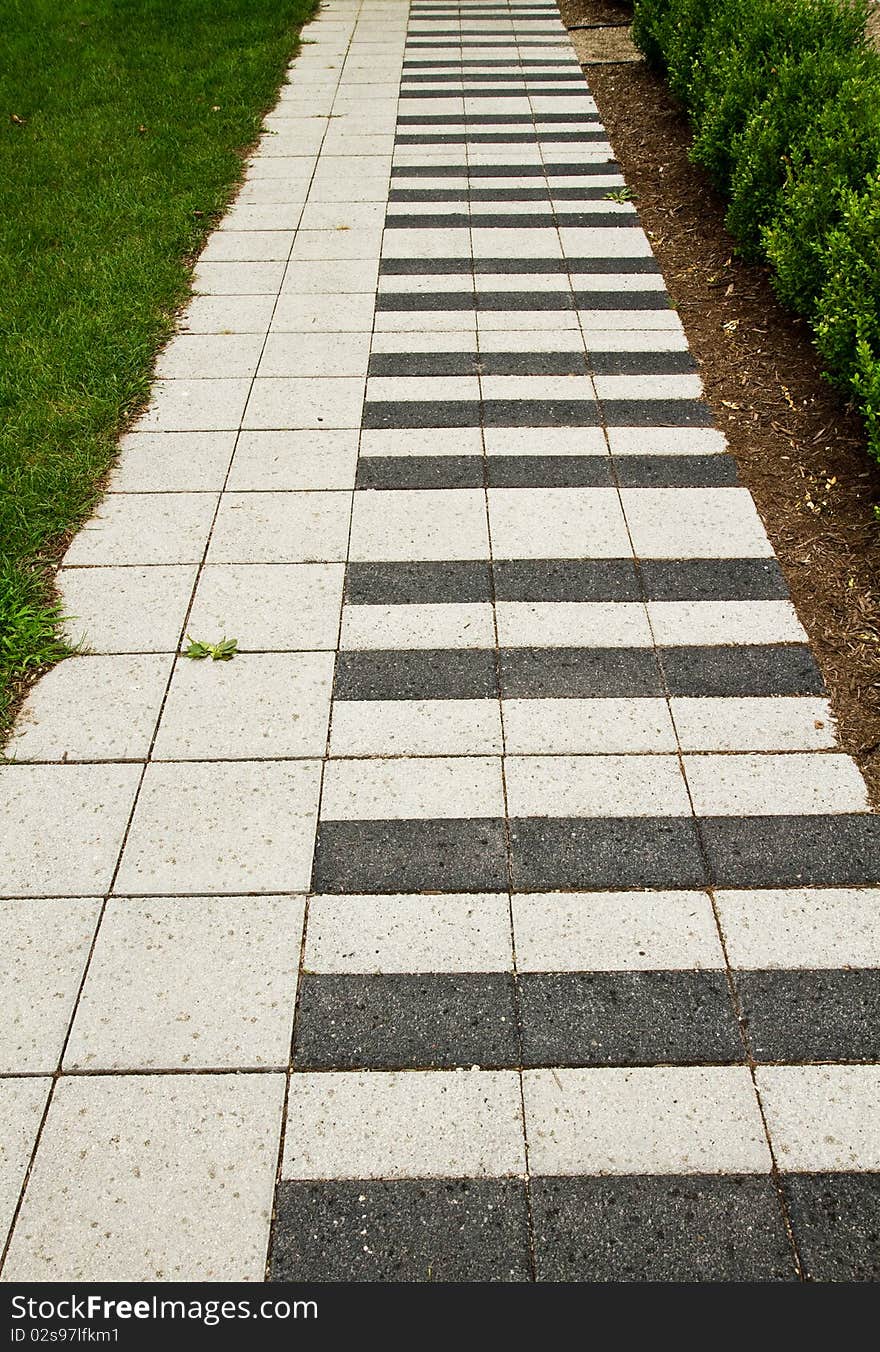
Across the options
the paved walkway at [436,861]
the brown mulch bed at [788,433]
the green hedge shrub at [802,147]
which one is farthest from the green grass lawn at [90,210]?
the green hedge shrub at [802,147]

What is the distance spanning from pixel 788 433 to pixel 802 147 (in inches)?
77.3

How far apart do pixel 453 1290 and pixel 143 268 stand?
20.5 feet

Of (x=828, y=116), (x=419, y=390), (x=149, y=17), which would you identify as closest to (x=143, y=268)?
(x=419, y=390)

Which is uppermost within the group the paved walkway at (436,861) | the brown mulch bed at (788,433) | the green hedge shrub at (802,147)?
the green hedge shrub at (802,147)

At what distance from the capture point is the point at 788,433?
5176 millimetres

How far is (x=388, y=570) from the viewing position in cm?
438

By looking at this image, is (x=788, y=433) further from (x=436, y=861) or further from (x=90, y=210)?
(x=90, y=210)

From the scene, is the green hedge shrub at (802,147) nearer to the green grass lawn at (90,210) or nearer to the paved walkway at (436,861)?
the paved walkway at (436,861)

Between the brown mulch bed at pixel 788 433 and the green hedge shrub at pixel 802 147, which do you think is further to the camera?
the green hedge shrub at pixel 802 147

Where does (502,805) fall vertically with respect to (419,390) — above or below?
below

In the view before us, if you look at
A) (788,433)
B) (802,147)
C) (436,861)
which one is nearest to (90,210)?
(802,147)

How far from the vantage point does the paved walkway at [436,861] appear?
2.50m

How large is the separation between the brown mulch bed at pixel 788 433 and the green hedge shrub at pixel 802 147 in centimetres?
21

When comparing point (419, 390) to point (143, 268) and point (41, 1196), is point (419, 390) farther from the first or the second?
point (41, 1196)
